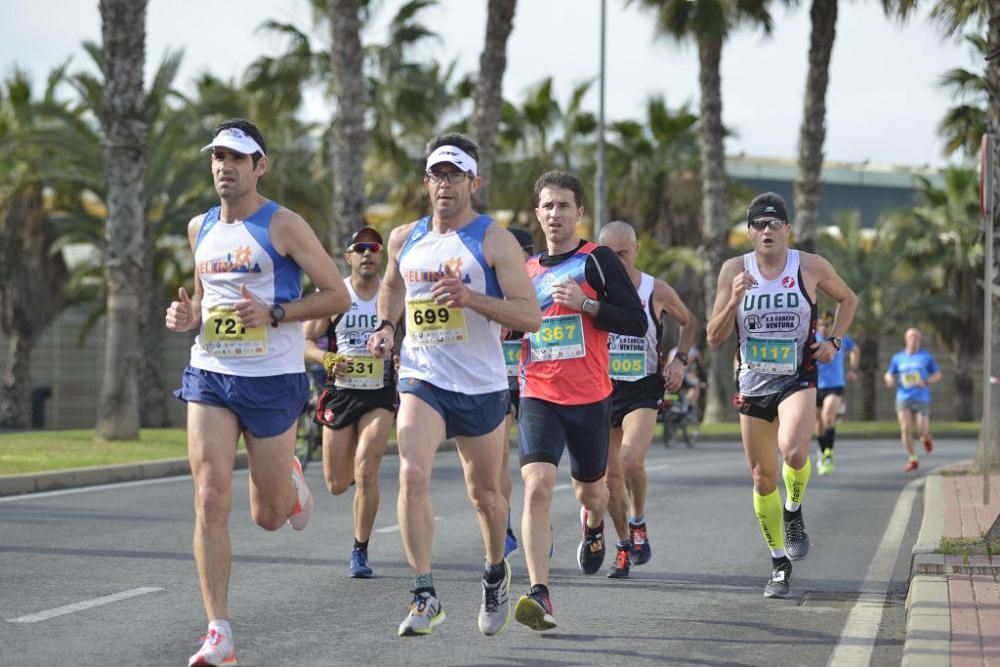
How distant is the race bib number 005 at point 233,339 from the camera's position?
278 inches

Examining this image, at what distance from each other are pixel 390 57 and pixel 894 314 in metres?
19.5

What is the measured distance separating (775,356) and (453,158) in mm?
2875

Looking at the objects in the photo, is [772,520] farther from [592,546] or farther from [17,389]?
[17,389]

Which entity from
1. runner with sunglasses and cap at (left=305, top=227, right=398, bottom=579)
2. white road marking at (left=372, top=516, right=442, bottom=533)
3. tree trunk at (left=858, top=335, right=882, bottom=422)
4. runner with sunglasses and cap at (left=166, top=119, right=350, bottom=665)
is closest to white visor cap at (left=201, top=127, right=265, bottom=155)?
runner with sunglasses and cap at (left=166, top=119, right=350, bottom=665)

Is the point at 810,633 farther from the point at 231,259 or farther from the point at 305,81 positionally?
the point at 305,81

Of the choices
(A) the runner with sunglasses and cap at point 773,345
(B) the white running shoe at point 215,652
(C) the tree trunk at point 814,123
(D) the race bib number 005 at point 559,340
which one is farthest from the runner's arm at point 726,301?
(C) the tree trunk at point 814,123

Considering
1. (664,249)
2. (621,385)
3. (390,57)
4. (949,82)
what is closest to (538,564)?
(621,385)

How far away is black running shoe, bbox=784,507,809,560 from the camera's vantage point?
9984mm

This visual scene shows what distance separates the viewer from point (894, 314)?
47.8 meters

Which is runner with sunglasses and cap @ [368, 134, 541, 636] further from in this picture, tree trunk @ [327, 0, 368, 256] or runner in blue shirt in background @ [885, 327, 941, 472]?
tree trunk @ [327, 0, 368, 256]

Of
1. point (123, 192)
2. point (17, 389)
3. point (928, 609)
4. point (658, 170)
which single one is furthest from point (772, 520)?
point (658, 170)

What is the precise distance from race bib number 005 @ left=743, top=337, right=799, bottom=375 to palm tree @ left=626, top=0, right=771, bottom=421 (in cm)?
2266

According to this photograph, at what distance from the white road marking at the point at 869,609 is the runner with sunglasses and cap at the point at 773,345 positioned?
1.79 ft

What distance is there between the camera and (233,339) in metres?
7.08
